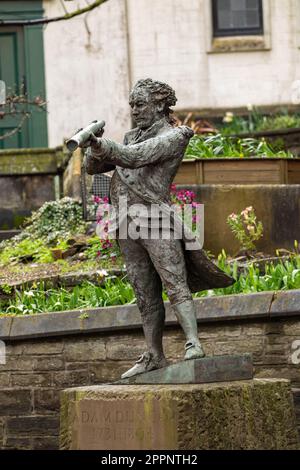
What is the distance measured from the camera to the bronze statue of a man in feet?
40.2

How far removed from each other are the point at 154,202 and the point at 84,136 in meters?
0.82

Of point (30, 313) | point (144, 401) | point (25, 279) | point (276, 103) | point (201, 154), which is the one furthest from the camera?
point (276, 103)

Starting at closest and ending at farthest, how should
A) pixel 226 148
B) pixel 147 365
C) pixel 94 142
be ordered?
pixel 94 142 → pixel 147 365 → pixel 226 148

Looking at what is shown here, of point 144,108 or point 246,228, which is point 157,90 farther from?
point 246,228

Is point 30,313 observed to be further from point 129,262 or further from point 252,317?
point 129,262

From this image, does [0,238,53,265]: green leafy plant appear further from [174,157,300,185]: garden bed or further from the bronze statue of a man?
the bronze statue of a man

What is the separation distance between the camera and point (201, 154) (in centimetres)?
2019

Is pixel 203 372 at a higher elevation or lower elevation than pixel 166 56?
lower

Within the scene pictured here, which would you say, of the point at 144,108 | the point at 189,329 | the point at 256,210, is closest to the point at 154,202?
the point at 144,108

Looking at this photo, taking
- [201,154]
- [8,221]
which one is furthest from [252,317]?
[8,221]

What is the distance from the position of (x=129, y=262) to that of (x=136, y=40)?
45.3 ft

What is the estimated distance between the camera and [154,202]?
12383 millimetres

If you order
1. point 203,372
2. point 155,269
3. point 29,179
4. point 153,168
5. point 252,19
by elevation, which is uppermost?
point 252,19

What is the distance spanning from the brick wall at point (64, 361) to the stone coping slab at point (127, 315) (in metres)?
0.08
